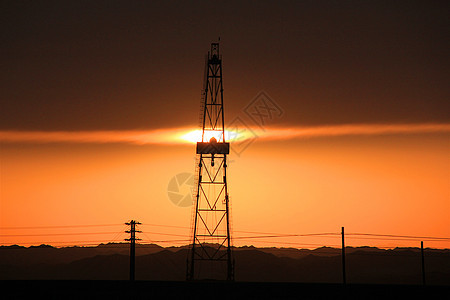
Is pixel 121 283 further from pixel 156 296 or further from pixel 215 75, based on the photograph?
pixel 215 75

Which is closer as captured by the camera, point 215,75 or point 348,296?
point 348,296

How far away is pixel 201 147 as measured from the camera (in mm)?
67688

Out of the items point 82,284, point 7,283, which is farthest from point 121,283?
point 7,283

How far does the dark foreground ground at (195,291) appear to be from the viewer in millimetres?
48438

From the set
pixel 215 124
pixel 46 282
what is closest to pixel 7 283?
pixel 46 282

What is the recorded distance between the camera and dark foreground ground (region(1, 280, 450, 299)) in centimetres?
4844

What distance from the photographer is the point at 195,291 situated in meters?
51.4

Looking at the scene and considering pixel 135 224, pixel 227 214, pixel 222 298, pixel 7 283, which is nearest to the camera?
pixel 222 298

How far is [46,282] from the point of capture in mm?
58156

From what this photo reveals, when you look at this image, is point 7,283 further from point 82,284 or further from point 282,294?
point 282,294

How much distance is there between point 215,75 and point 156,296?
27.5m

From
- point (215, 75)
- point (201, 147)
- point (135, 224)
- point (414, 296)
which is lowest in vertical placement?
point (414, 296)

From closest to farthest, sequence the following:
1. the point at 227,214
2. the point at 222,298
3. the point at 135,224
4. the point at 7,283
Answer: the point at 222,298 < the point at 7,283 < the point at 227,214 < the point at 135,224

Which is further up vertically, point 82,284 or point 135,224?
point 135,224
